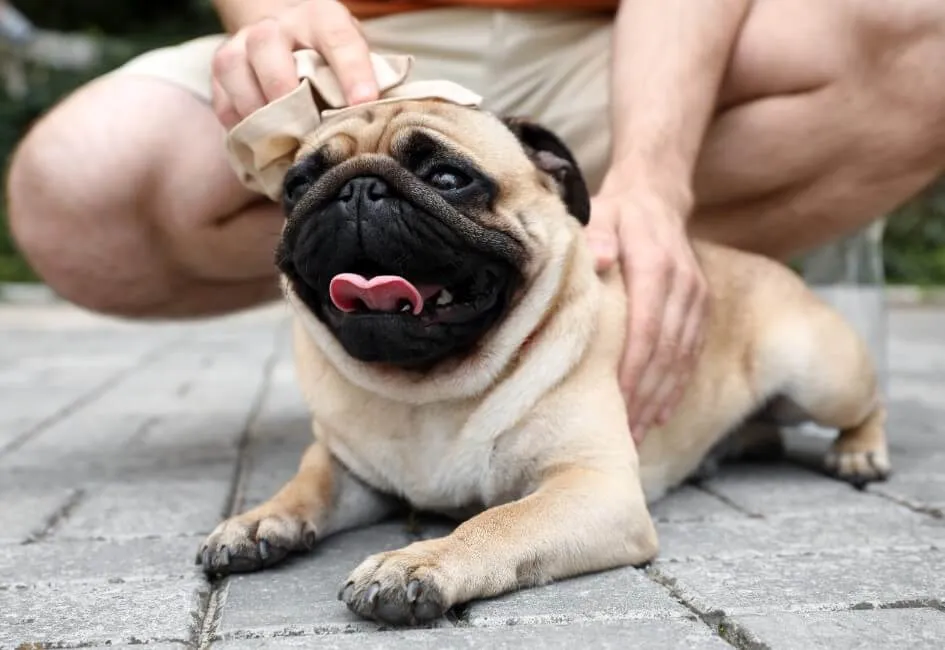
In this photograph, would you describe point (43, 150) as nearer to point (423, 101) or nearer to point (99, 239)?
point (99, 239)

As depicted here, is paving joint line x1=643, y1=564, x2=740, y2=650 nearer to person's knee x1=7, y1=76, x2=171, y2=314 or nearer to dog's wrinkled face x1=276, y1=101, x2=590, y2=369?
dog's wrinkled face x1=276, y1=101, x2=590, y2=369

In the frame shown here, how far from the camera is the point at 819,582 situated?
1.56m

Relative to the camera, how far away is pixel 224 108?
2.06m

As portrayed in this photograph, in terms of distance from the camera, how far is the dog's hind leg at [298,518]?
1660mm

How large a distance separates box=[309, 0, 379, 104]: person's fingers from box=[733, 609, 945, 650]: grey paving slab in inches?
43.6

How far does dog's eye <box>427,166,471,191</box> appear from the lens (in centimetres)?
179

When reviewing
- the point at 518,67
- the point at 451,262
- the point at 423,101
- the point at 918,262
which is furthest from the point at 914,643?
the point at 918,262

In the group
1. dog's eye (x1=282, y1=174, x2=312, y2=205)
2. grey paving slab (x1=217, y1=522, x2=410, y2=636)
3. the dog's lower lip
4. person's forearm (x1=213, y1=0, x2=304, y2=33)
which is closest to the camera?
grey paving slab (x1=217, y1=522, x2=410, y2=636)

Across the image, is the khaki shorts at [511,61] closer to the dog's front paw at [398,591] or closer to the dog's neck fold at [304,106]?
the dog's neck fold at [304,106]

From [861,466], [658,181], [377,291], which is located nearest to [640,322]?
[658,181]

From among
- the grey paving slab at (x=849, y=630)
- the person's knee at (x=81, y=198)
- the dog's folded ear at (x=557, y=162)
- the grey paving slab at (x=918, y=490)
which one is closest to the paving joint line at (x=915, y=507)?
the grey paving slab at (x=918, y=490)

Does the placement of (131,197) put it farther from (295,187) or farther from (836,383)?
(836,383)

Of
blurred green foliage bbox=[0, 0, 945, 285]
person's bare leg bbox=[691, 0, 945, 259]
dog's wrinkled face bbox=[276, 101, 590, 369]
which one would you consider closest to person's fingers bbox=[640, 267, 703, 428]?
dog's wrinkled face bbox=[276, 101, 590, 369]

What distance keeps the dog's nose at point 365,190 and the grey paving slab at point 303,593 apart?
1.96 ft
